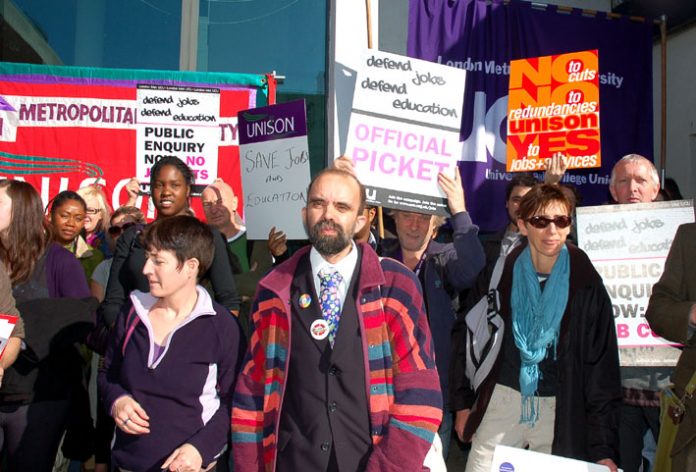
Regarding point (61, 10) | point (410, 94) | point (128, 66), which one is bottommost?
point (410, 94)

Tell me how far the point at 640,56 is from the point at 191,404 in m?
6.39

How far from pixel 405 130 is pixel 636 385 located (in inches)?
71.7

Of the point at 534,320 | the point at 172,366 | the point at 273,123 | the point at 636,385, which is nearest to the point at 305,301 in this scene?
the point at 172,366

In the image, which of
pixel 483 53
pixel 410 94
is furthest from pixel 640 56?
pixel 410 94

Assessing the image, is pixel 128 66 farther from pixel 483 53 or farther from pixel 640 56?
pixel 640 56

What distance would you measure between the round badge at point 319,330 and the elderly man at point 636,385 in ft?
6.37

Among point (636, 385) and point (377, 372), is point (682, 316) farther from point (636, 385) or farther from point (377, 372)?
point (377, 372)

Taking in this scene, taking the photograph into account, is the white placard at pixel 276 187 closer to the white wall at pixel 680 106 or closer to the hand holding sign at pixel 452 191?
the hand holding sign at pixel 452 191

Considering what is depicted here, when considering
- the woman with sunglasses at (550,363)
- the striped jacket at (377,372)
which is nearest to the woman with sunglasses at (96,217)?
the striped jacket at (377,372)

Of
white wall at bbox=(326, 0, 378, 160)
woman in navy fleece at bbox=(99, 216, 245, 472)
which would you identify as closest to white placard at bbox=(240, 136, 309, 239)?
woman in navy fleece at bbox=(99, 216, 245, 472)

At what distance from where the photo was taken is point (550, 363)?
2.98 metres

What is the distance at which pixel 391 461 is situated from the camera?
2.22 meters

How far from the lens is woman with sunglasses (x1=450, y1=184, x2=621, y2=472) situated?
2.89m

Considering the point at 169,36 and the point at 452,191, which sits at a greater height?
the point at 169,36
